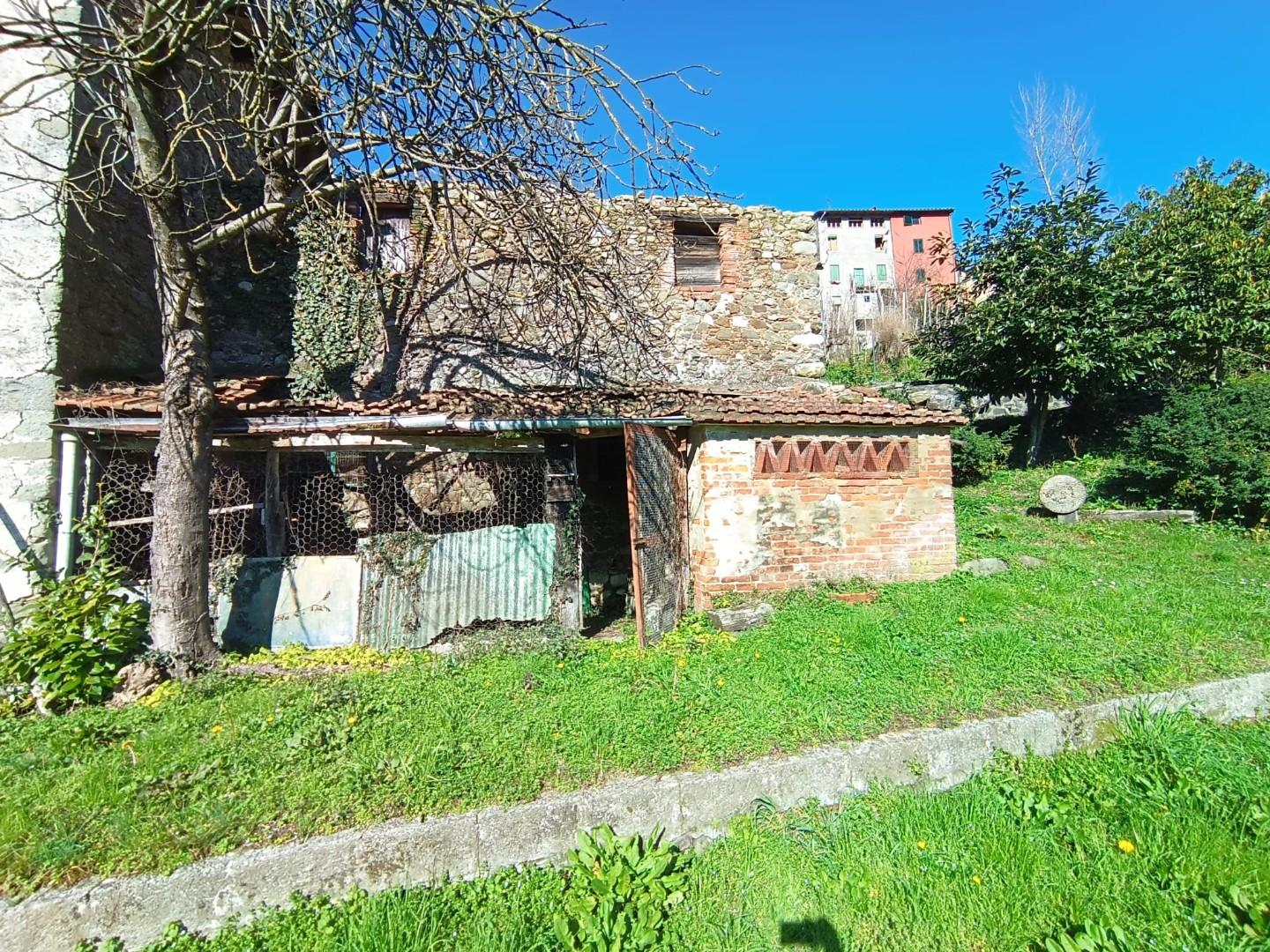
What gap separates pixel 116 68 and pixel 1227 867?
27.8 feet

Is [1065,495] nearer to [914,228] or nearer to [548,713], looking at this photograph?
[548,713]

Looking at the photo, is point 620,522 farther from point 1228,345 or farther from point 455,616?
point 1228,345

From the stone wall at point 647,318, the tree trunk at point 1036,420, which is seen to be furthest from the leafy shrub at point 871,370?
the stone wall at point 647,318

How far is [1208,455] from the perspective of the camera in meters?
8.66

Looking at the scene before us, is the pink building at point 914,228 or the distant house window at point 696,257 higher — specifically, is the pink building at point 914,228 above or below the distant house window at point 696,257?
above

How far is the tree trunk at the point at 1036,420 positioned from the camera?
39.6 ft

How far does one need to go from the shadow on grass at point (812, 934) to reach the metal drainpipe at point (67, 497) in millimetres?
6329

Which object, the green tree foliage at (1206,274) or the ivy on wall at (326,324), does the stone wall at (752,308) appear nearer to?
the ivy on wall at (326,324)

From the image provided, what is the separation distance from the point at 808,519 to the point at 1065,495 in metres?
5.43

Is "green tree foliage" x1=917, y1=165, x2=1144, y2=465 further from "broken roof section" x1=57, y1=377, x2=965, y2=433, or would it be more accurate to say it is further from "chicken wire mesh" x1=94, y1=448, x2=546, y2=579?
"chicken wire mesh" x1=94, y1=448, x2=546, y2=579

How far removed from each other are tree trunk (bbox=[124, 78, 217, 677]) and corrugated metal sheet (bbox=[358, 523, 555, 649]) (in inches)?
52.4

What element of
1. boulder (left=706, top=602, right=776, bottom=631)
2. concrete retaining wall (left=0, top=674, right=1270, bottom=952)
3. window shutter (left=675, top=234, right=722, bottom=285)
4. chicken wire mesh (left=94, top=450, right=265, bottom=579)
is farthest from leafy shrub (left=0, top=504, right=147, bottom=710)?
window shutter (left=675, top=234, right=722, bottom=285)

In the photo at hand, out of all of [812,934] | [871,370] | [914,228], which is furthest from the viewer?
[914,228]

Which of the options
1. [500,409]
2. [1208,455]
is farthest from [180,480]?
[1208,455]
